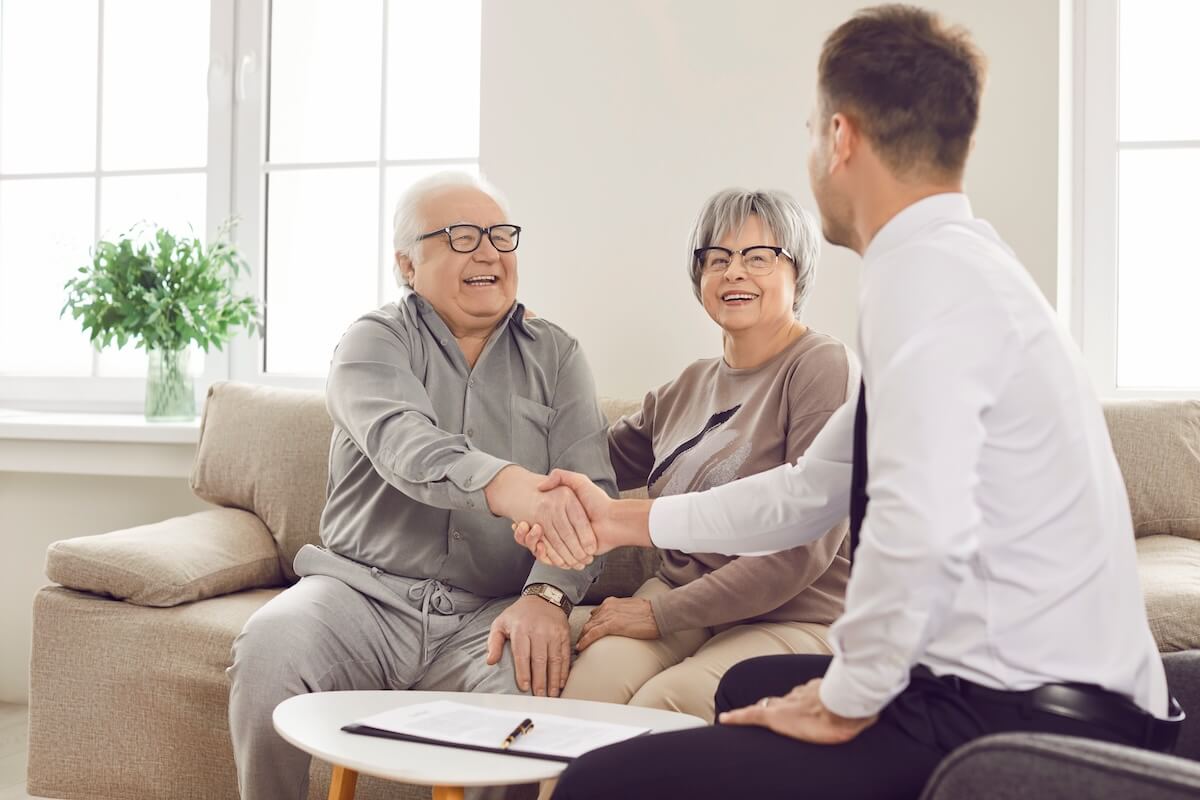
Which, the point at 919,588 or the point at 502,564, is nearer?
the point at 919,588

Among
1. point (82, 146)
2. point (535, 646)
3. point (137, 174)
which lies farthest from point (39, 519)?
point (535, 646)

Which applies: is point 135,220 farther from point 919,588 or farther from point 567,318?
point 919,588

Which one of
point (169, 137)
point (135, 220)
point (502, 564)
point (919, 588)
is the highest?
point (169, 137)

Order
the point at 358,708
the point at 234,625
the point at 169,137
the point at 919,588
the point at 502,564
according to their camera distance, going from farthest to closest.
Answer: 1. the point at 169,137
2. the point at 234,625
3. the point at 502,564
4. the point at 358,708
5. the point at 919,588

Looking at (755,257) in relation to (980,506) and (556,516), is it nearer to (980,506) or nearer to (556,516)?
(556,516)

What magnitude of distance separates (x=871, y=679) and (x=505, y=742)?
0.49m

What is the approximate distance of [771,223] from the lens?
2109 mm

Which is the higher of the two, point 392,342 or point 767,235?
point 767,235

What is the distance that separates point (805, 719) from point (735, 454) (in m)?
0.88

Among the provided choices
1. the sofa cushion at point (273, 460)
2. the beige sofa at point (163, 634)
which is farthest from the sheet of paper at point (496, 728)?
the sofa cushion at point (273, 460)

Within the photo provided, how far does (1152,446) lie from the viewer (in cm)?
235

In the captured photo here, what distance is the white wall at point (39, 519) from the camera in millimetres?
3258

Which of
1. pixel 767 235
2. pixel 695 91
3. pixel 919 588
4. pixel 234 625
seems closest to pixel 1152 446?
pixel 767 235

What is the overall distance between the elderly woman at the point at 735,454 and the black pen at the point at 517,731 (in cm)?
39
